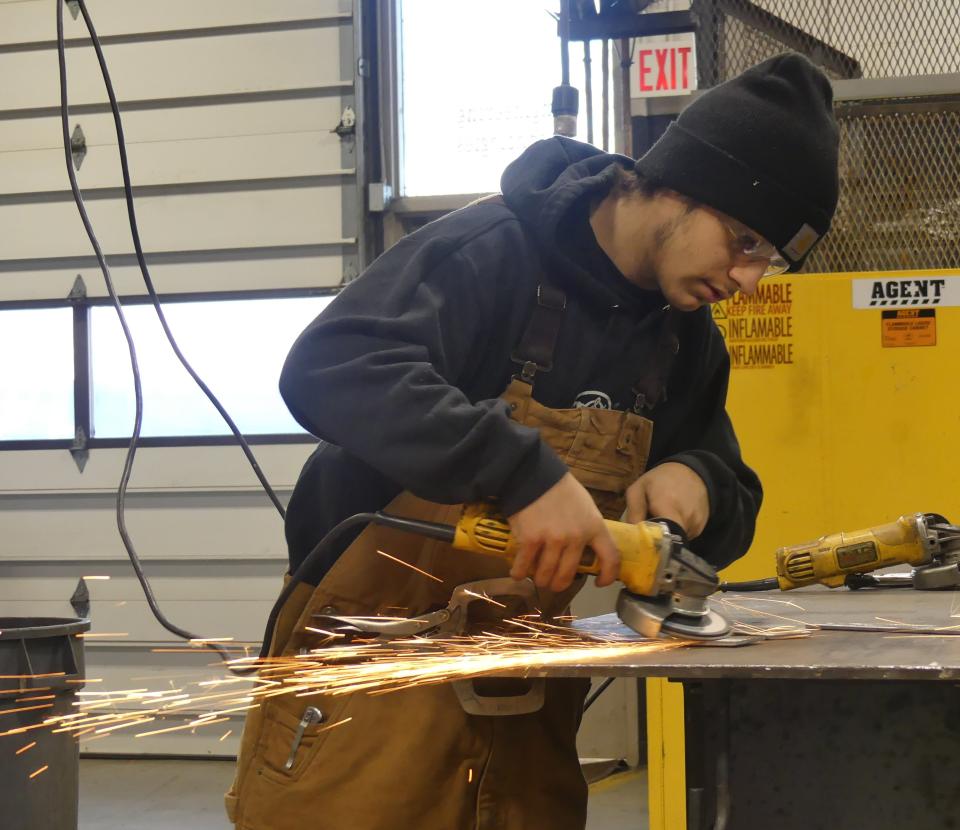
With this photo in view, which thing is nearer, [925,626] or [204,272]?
[925,626]

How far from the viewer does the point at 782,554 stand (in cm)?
211

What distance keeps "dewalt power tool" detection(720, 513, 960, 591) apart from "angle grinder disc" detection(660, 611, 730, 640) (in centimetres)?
67

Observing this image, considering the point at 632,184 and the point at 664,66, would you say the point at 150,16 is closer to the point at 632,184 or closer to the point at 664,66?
the point at 664,66

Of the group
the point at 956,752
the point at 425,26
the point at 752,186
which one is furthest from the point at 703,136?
the point at 425,26

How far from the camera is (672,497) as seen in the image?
1563 millimetres

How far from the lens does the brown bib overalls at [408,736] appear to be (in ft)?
4.60

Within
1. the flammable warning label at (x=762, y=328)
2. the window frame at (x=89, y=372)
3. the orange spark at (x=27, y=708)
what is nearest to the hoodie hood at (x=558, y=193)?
the flammable warning label at (x=762, y=328)

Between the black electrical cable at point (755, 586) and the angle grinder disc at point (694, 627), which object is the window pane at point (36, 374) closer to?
the black electrical cable at point (755, 586)

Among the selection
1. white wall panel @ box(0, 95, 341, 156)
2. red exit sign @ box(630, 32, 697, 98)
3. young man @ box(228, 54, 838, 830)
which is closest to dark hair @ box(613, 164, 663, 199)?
young man @ box(228, 54, 838, 830)

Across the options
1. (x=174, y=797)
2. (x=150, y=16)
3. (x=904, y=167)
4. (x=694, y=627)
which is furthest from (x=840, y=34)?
(x=174, y=797)

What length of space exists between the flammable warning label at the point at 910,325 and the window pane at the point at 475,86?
173cm

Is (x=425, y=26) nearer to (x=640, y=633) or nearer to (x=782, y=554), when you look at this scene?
(x=782, y=554)

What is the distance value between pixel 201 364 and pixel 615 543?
3.36 meters

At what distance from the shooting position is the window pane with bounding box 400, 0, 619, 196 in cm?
427
